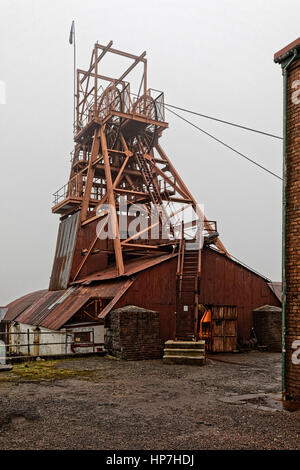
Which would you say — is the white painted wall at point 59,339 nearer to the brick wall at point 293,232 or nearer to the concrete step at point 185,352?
the concrete step at point 185,352

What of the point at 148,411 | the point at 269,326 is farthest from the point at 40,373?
the point at 269,326

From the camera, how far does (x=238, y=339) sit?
1842 cm

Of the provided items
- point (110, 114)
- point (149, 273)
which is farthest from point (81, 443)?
point (110, 114)

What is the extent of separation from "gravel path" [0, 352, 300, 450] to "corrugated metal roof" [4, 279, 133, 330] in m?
5.30

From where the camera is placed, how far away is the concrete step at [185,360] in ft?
44.9

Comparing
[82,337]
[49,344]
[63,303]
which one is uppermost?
[63,303]

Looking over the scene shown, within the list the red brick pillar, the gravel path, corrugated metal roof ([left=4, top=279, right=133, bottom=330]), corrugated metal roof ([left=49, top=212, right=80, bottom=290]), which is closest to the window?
corrugated metal roof ([left=4, top=279, right=133, bottom=330])

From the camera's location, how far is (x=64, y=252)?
86.4 feet

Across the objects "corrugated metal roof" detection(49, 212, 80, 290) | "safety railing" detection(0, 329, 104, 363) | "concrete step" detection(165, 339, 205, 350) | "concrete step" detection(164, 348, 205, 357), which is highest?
"corrugated metal roof" detection(49, 212, 80, 290)

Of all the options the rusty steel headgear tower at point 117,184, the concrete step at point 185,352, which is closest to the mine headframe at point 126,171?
the rusty steel headgear tower at point 117,184

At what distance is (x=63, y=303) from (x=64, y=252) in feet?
19.5

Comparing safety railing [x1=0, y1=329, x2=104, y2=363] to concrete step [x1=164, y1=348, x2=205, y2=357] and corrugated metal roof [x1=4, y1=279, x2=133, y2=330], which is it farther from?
concrete step [x1=164, y1=348, x2=205, y2=357]

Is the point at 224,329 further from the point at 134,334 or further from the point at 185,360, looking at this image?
the point at 134,334

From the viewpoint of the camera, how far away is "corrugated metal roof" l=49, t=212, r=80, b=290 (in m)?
24.9
